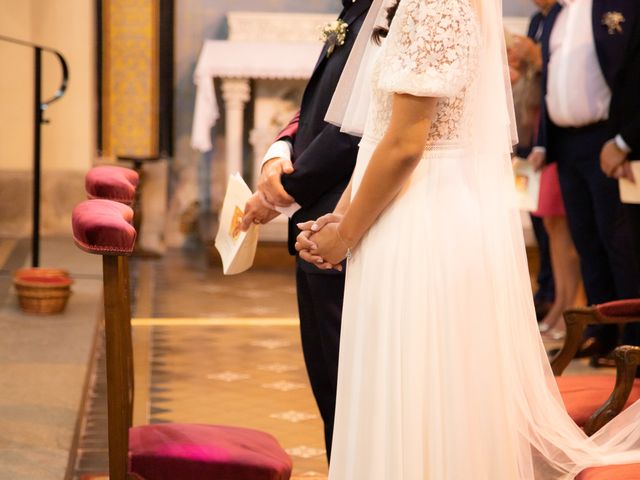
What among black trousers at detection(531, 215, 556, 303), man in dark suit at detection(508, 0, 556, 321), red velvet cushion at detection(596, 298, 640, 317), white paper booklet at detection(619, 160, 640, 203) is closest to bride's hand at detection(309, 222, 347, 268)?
red velvet cushion at detection(596, 298, 640, 317)

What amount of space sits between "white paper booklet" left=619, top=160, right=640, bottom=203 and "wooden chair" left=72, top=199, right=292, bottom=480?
236cm

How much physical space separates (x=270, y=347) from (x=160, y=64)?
3.40 m

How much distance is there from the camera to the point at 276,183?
3.17 m

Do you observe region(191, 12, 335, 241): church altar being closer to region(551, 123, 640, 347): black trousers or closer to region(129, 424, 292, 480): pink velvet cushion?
region(551, 123, 640, 347): black trousers

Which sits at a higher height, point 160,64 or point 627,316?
point 627,316

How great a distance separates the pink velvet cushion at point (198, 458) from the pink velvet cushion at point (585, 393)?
741mm

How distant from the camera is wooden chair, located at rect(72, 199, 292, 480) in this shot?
2539 mm

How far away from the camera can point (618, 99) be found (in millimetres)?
5133

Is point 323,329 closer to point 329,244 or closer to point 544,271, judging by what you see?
point 329,244

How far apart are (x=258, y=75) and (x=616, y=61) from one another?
3.77m

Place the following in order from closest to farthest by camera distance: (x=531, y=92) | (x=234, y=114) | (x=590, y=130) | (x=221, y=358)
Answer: (x=590, y=130) → (x=221, y=358) → (x=531, y=92) → (x=234, y=114)

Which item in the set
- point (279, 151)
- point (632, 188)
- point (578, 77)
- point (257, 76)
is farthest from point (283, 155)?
point (257, 76)

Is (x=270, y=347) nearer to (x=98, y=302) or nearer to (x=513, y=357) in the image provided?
(x=98, y=302)

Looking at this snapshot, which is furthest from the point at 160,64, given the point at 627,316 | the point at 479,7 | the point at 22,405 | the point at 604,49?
the point at 479,7
